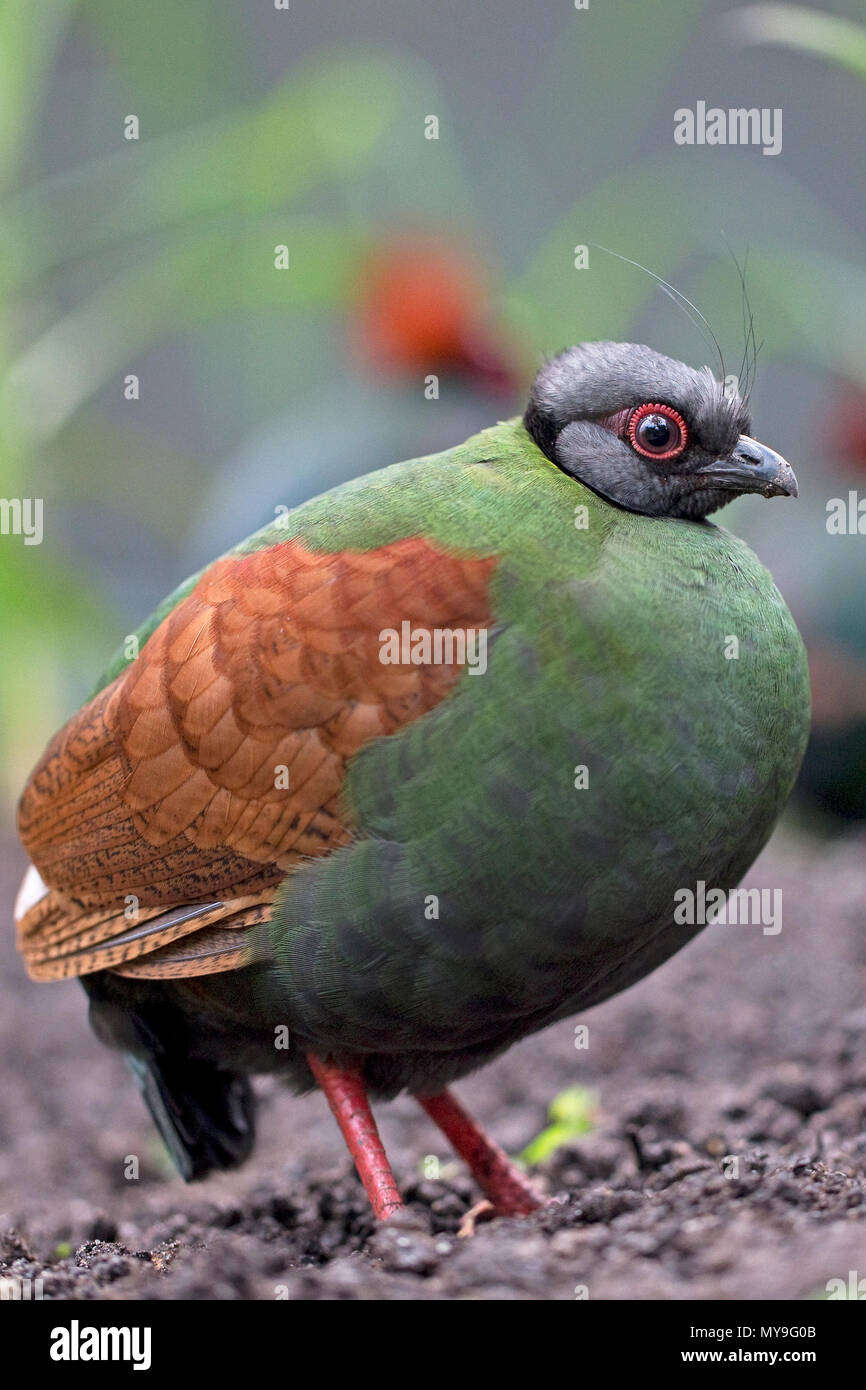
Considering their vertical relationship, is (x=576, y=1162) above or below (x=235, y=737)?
below

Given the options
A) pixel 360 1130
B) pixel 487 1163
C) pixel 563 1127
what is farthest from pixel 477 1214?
pixel 360 1130

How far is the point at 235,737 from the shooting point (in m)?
2.74

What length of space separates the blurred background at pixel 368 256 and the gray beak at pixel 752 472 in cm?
222

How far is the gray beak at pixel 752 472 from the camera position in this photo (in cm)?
282

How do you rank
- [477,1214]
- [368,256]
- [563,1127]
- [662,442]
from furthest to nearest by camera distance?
[368,256] → [563,1127] → [477,1214] → [662,442]

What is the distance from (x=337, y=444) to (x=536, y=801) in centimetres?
398

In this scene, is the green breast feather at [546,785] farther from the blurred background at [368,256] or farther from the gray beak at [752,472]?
the blurred background at [368,256]

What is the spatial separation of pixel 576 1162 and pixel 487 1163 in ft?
0.91

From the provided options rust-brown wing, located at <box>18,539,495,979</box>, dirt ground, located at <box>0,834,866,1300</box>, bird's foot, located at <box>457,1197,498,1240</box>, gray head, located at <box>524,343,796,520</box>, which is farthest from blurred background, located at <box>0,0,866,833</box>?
bird's foot, located at <box>457,1197,498,1240</box>

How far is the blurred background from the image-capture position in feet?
19.8

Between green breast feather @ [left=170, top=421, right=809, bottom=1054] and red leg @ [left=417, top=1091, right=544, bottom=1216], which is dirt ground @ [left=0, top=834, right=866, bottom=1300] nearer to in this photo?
red leg @ [left=417, top=1091, right=544, bottom=1216]

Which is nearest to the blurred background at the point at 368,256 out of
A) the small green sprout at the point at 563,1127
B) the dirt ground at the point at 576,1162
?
the dirt ground at the point at 576,1162

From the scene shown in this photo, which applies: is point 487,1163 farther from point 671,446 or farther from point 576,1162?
point 671,446
